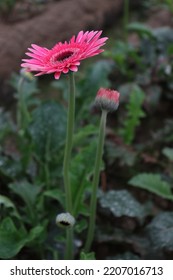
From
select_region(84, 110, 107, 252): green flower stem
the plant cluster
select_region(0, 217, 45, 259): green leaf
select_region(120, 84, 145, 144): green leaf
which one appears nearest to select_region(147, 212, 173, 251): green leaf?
the plant cluster

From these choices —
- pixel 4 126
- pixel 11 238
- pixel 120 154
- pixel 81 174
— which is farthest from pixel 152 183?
pixel 4 126

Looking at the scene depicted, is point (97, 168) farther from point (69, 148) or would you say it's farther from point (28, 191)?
point (28, 191)

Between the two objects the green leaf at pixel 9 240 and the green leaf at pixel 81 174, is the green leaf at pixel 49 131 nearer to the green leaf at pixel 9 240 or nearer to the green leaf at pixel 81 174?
the green leaf at pixel 81 174

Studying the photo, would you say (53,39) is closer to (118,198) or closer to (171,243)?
(118,198)

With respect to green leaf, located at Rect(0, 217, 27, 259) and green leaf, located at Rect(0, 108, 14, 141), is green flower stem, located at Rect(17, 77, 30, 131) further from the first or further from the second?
green leaf, located at Rect(0, 217, 27, 259)

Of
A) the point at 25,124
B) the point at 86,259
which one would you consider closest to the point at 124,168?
the point at 25,124

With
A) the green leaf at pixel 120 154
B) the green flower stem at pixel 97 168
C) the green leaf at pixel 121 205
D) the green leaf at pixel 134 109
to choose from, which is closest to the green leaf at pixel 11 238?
the green flower stem at pixel 97 168
